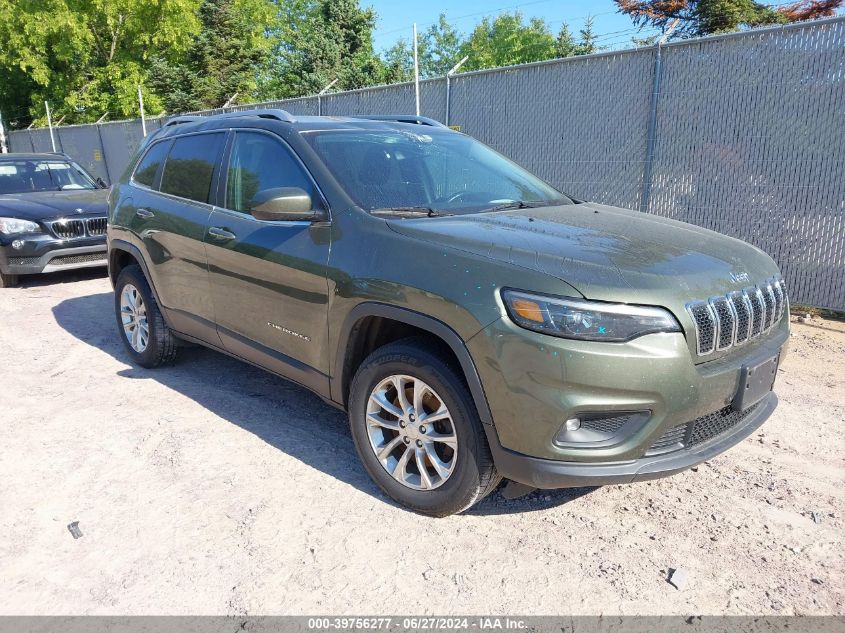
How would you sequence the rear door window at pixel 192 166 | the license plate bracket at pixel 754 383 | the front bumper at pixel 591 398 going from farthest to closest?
the rear door window at pixel 192 166, the license plate bracket at pixel 754 383, the front bumper at pixel 591 398

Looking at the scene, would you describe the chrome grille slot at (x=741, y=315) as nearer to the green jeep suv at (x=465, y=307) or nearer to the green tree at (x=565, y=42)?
the green jeep suv at (x=465, y=307)

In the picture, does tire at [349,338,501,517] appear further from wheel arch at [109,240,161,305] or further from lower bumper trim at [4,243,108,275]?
lower bumper trim at [4,243,108,275]

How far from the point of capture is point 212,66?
2972cm

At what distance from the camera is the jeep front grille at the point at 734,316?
8.27 feet

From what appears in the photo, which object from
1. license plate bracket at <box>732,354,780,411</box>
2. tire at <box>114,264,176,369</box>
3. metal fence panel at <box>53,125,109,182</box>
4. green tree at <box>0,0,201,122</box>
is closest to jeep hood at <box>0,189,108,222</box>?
tire at <box>114,264,176,369</box>

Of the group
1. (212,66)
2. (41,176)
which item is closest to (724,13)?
(212,66)

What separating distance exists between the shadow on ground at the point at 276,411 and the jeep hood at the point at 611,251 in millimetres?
1206

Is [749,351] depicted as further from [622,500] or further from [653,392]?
[622,500]

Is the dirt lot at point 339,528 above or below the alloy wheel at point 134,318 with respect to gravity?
below

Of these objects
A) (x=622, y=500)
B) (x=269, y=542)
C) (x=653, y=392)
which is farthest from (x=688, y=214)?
(x=269, y=542)

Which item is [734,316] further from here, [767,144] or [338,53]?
[338,53]

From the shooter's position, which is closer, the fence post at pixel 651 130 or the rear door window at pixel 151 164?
the rear door window at pixel 151 164

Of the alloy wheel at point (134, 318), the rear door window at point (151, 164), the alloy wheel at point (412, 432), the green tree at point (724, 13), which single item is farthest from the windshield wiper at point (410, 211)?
the green tree at point (724, 13)

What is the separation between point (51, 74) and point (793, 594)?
1311 inches
